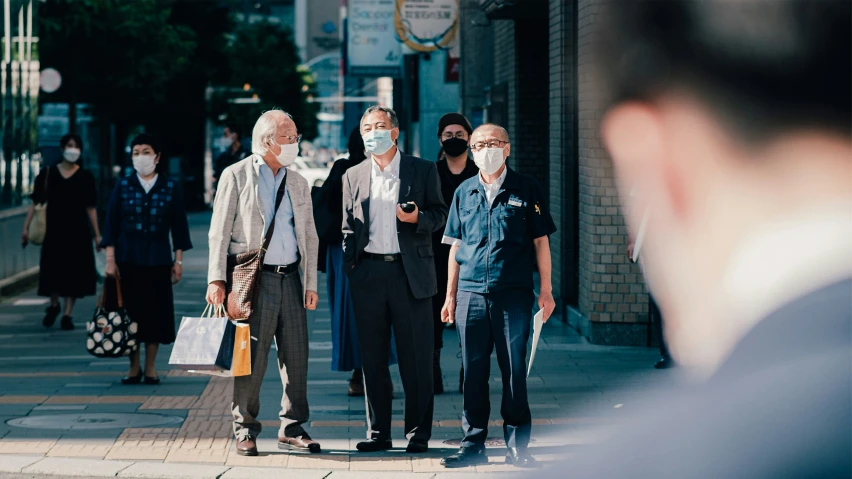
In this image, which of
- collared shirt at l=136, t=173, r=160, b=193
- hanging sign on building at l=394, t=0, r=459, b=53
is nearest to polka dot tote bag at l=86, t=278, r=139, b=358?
collared shirt at l=136, t=173, r=160, b=193

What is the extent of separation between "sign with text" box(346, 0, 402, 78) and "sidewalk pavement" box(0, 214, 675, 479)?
21.1 metres

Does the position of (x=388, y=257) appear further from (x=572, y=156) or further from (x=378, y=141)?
(x=572, y=156)

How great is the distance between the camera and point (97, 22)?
28547mm

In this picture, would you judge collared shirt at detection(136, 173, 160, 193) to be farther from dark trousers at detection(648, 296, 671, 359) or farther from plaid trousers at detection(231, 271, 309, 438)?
dark trousers at detection(648, 296, 671, 359)

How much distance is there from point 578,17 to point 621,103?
1426 mm

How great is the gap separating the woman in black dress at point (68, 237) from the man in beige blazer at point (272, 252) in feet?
19.5

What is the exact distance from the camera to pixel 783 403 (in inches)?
169

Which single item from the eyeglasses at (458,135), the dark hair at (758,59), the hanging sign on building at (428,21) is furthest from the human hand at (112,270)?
the hanging sign on building at (428,21)

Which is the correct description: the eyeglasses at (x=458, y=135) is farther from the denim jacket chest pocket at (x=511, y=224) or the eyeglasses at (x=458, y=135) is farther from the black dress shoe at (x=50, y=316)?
the black dress shoe at (x=50, y=316)

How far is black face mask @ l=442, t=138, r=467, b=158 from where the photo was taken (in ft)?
28.9

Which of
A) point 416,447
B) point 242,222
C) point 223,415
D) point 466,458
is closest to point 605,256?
point 223,415

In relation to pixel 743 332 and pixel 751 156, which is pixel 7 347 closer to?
pixel 751 156

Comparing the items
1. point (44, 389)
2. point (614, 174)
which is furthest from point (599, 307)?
point (44, 389)

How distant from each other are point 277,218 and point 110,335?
2.90 metres
